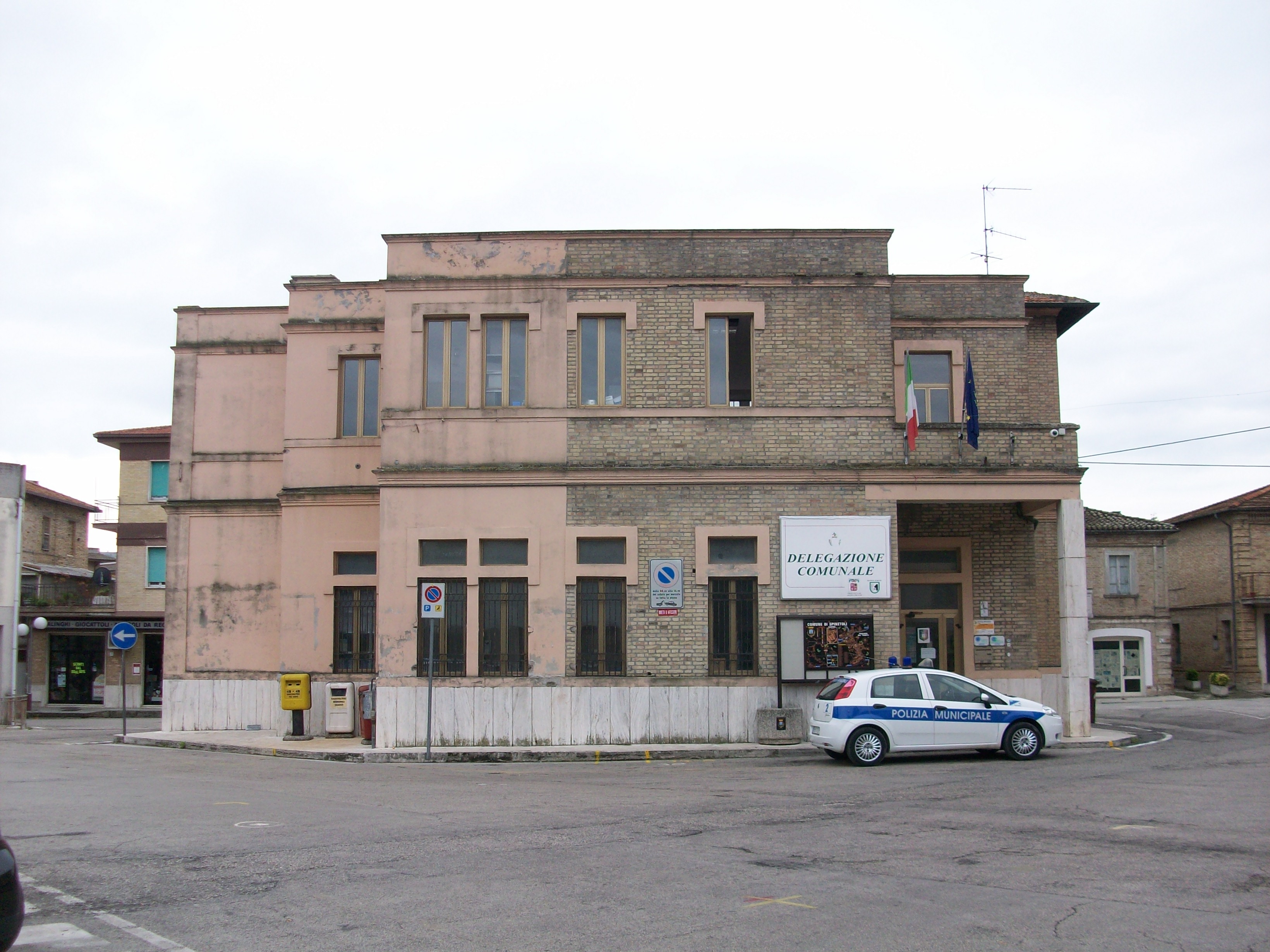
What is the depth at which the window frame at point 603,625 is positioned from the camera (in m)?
21.0

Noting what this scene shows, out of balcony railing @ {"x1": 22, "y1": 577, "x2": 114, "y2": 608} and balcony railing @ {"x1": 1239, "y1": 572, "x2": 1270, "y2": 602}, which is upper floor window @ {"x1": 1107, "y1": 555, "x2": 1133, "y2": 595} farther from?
balcony railing @ {"x1": 22, "y1": 577, "x2": 114, "y2": 608}

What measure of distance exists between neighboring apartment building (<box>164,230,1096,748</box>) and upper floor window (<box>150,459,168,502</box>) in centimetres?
2123

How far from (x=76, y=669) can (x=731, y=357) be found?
3199 centimetres

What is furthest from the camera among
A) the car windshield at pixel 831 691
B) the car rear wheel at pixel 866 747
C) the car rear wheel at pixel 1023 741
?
the car windshield at pixel 831 691

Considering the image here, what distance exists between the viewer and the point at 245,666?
25.7m

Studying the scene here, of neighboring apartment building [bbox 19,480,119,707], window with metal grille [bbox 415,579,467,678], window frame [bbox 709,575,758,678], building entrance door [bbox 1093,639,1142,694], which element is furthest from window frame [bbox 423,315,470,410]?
building entrance door [bbox 1093,639,1142,694]

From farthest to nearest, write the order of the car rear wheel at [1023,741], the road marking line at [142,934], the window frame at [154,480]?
1. the window frame at [154,480]
2. the car rear wheel at [1023,741]
3. the road marking line at [142,934]

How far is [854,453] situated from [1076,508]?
4374mm

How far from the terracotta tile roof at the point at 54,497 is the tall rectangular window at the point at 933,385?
37228mm

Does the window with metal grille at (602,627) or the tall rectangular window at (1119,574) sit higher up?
the tall rectangular window at (1119,574)

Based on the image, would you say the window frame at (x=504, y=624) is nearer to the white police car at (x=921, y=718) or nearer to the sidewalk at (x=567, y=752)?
the sidewalk at (x=567, y=752)

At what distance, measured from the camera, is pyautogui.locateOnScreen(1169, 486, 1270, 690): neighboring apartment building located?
41.9 m

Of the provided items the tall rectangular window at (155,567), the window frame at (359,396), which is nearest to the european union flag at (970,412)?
the window frame at (359,396)

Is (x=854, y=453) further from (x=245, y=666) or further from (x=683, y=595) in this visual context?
(x=245, y=666)
